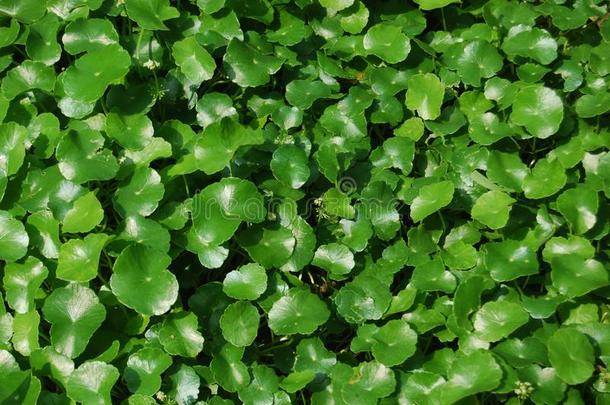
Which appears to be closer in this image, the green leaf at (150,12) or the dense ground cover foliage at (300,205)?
the dense ground cover foliage at (300,205)

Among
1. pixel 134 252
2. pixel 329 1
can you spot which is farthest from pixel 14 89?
pixel 329 1

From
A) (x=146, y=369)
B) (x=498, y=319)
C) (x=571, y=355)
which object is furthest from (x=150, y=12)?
(x=571, y=355)

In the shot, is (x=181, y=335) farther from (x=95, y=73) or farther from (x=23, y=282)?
(x=95, y=73)

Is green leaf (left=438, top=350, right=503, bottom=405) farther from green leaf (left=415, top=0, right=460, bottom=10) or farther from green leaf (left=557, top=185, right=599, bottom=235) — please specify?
green leaf (left=415, top=0, right=460, bottom=10)

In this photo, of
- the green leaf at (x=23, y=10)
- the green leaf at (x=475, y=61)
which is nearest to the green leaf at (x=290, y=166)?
the green leaf at (x=475, y=61)

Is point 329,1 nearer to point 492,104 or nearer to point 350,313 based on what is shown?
point 492,104

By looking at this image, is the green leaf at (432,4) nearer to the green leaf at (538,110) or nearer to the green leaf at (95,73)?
the green leaf at (538,110)
